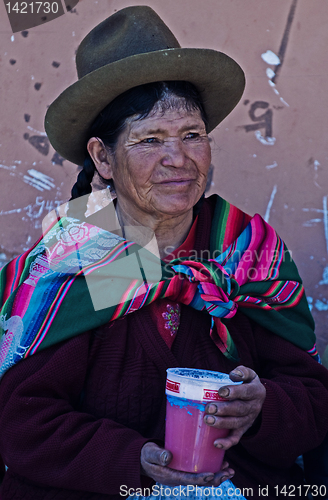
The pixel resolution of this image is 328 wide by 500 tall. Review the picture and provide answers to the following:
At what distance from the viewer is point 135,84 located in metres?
2.08

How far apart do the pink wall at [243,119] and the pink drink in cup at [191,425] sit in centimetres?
167

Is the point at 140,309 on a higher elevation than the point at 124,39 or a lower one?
lower

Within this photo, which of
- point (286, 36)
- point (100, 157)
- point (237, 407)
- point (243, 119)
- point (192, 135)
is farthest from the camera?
point (243, 119)

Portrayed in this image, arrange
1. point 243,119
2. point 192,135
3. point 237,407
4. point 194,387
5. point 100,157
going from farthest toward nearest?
point 243,119 → point 100,157 → point 192,135 → point 237,407 → point 194,387

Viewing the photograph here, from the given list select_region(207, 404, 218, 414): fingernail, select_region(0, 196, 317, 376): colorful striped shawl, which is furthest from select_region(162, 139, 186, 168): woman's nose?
select_region(207, 404, 218, 414): fingernail

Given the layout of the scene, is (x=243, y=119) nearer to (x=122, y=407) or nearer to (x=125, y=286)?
(x=125, y=286)

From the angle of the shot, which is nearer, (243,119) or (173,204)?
(173,204)

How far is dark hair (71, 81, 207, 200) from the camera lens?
6.95ft

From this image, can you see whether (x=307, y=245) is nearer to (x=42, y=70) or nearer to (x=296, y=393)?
(x=296, y=393)

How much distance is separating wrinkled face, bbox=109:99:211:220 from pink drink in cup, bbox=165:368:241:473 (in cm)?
82

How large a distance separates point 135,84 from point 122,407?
1314 millimetres

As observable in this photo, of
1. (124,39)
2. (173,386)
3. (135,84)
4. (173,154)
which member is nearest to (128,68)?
(135,84)

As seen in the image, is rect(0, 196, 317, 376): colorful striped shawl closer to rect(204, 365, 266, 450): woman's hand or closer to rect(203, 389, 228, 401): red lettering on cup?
rect(204, 365, 266, 450): woman's hand

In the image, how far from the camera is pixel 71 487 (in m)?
1.80
